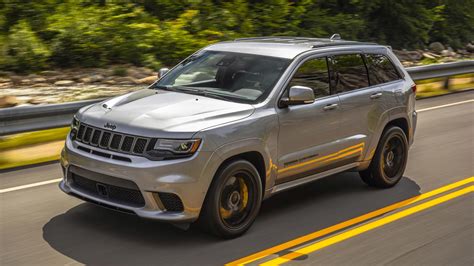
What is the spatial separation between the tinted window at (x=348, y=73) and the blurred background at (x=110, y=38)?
13.8ft

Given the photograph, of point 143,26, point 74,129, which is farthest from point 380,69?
point 143,26

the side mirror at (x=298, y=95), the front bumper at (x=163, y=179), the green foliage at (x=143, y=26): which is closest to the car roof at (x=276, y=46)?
the side mirror at (x=298, y=95)

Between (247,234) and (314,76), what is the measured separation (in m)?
1.82

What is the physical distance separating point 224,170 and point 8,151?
4.96 meters

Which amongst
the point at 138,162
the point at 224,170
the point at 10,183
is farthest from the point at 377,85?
the point at 10,183

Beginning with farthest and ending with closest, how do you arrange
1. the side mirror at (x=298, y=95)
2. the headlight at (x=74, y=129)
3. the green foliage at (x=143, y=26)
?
the green foliage at (x=143, y=26) → the side mirror at (x=298, y=95) → the headlight at (x=74, y=129)

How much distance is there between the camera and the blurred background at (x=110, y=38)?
14.3 m

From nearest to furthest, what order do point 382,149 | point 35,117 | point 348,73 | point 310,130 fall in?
point 310,130, point 348,73, point 382,149, point 35,117

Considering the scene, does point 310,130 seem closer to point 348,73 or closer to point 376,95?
point 348,73

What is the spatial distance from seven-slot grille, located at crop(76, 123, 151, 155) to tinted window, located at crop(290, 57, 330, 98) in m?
1.78

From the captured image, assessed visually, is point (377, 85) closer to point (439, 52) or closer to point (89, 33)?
point (89, 33)

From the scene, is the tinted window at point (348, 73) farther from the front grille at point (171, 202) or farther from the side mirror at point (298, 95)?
the front grille at point (171, 202)

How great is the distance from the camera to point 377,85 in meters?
8.05

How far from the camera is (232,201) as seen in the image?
6.28 meters
